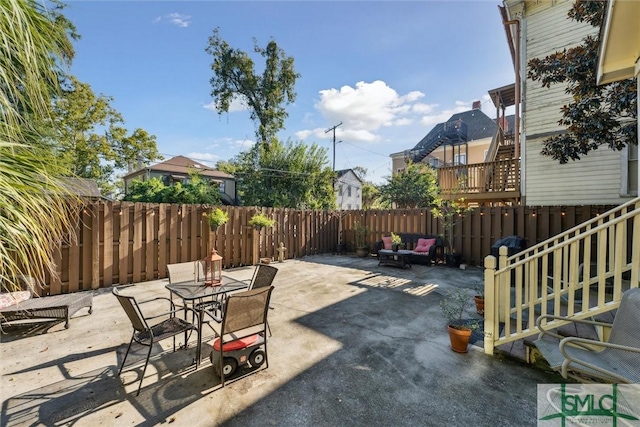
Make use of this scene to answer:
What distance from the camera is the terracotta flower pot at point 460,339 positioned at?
283cm

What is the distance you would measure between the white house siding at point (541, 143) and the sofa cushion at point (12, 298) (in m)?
11.4

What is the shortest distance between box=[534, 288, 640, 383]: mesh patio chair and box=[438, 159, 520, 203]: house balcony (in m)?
7.65

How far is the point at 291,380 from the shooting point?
239 cm

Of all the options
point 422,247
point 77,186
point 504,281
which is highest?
point 77,186

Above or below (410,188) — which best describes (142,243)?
below

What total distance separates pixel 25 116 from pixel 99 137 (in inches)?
654

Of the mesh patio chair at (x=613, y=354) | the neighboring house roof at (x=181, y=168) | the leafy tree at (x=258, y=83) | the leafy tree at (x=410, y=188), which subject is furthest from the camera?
the neighboring house roof at (x=181, y=168)

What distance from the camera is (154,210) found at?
244 inches

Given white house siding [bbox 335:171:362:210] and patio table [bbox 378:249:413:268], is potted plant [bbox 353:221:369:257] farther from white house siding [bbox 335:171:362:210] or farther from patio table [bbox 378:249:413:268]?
white house siding [bbox 335:171:362:210]

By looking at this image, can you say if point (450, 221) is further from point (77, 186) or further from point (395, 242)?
point (77, 186)

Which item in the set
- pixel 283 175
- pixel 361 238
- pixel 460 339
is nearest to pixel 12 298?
pixel 460 339

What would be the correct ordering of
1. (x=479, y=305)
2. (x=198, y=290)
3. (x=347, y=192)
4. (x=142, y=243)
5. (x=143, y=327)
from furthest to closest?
(x=347, y=192), (x=142, y=243), (x=479, y=305), (x=198, y=290), (x=143, y=327)

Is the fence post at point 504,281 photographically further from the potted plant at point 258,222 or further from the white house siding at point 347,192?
the white house siding at point 347,192

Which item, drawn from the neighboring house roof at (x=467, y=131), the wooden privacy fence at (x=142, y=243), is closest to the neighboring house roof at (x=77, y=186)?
the wooden privacy fence at (x=142, y=243)
